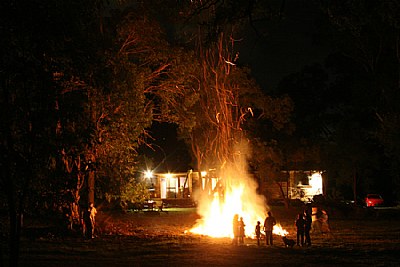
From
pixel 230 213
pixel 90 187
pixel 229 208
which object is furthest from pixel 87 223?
pixel 229 208

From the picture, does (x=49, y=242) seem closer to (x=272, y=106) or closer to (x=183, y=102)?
(x=183, y=102)

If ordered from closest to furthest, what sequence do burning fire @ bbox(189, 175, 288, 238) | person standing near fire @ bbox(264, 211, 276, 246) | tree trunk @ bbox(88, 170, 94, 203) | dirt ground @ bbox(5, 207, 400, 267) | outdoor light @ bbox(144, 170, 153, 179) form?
dirt ground @ bbox(5, 207, 400, 267), person standing near fire @ bbox(264, 211, 276, 246), tree trunk @ bbox(88, 170, 94, 203), burning fire @ bbox(189, 175, 288, 238), outdoor light @ bbox(144, 170, 153, 179)

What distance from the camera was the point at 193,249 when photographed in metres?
20.0

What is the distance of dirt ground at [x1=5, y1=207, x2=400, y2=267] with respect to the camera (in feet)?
55.2

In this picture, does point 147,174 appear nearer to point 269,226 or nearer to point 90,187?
point 90,187

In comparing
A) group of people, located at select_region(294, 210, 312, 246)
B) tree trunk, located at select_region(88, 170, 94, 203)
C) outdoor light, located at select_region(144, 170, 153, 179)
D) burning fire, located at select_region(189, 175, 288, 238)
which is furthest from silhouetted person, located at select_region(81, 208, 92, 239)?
outdoor light, located at select_region(144, 170, 153, 179)

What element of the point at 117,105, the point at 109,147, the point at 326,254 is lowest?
the point at 326,254

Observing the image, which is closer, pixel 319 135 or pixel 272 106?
pixel 272 106

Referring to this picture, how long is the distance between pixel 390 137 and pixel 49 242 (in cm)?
1702

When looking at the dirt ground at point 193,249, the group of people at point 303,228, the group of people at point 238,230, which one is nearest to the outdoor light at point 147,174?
the dirt ground at point 193,249

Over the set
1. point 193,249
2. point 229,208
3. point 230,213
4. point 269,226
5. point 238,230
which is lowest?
point 193,249

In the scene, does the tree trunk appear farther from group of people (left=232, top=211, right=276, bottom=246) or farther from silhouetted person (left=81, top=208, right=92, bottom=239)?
group of people (left=232, top=211, right=276, bottom=246)

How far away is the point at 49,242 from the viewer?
74.0ft

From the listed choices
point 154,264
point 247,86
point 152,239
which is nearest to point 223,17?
point 154,264
